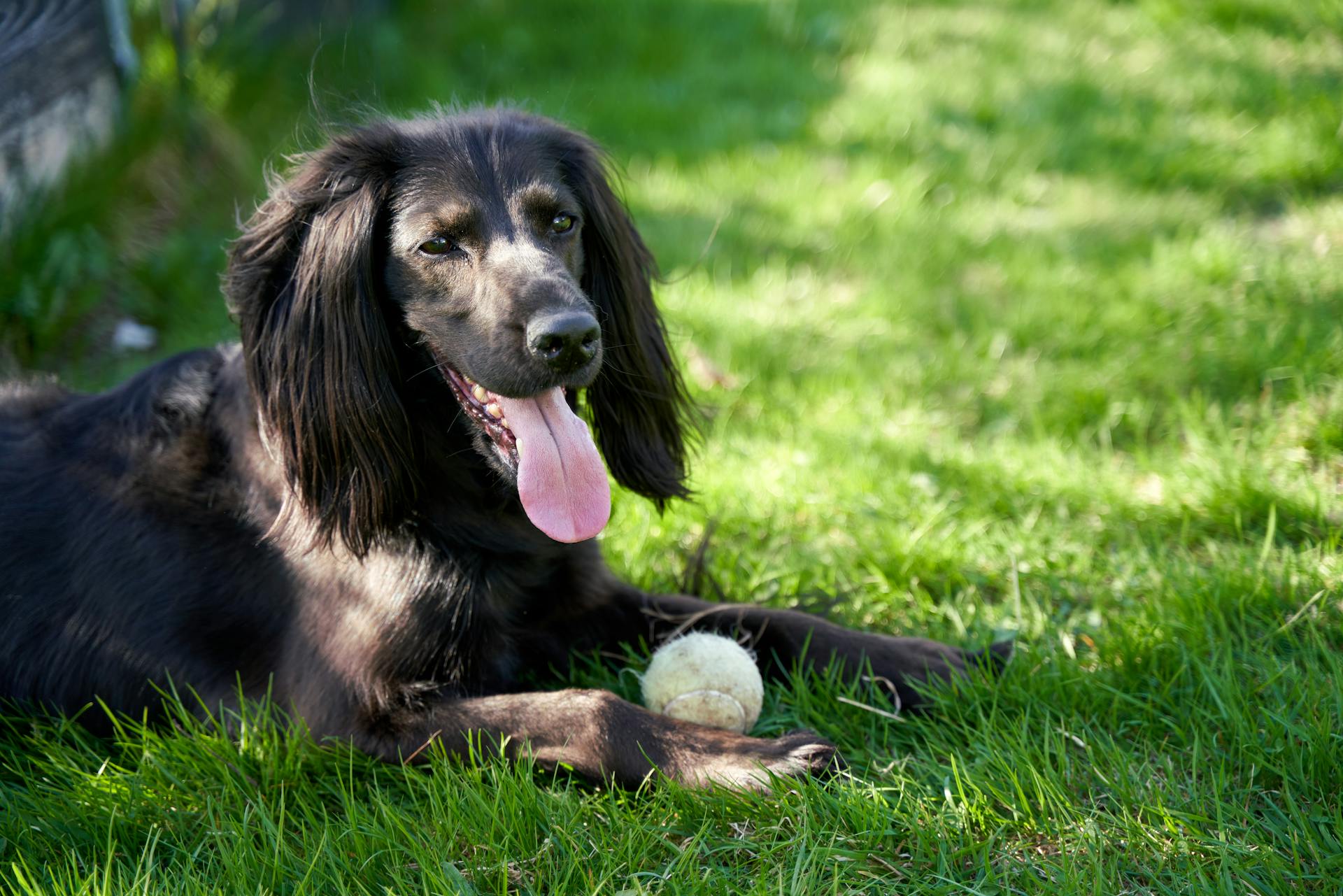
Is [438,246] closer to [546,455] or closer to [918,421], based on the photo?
[546,455]

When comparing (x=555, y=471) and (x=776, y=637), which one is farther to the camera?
(x=776, y=637)

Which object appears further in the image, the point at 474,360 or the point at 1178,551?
the point at 1178,551

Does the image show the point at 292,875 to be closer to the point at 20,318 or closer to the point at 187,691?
the point at 187,691

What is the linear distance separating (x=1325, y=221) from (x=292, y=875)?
166 inches

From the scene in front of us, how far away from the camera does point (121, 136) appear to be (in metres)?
5.00

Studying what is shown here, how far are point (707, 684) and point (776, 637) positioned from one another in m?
0.31

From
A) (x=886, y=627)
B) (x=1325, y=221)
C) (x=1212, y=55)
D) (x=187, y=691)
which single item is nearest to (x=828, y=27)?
(x=1212, y=55)

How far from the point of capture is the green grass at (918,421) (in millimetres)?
2129

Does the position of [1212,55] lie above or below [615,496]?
above

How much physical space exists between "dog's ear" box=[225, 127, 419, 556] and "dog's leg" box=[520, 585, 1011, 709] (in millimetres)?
559


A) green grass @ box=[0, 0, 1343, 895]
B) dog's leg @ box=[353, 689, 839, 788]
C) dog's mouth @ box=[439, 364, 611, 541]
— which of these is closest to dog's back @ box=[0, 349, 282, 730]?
green grass @ box=[0, 0, 1343, 895]

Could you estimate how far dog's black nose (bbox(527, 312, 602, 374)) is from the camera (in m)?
2.26

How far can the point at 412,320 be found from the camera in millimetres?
2473

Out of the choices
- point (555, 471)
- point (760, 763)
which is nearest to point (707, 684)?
point (760, 763)
